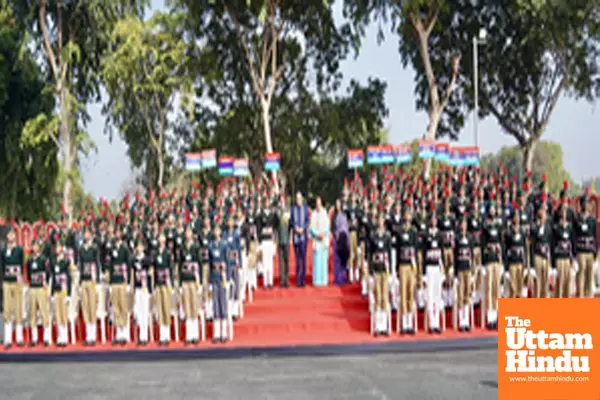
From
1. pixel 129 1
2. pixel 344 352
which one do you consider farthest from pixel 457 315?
pixel 129 1

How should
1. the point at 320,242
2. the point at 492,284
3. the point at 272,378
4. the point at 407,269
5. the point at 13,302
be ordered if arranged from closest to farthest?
the point at 272,378
the point at 407,269
the point at 492,284
the point at 13,302
the point at 320,242

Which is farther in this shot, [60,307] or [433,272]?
[60,307]

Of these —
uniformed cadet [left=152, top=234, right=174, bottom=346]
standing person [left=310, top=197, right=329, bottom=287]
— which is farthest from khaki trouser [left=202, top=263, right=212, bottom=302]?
standing person [left=310, top=197, right=329, bottom=287]

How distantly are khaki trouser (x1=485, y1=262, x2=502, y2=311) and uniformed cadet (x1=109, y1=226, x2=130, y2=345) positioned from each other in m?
Answer: 6.65

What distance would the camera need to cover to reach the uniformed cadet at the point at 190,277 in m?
13.9

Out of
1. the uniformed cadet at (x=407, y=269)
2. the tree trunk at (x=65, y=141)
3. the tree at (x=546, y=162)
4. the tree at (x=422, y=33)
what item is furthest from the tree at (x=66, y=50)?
the tree at (x=546, y=162)

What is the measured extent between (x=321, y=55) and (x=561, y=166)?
180ft

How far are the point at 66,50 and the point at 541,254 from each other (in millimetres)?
20793

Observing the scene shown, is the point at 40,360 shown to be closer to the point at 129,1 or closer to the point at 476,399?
the point at 476,399

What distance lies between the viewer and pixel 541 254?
48.4 feet

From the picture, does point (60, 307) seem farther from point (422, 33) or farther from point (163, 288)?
point (422, 33)

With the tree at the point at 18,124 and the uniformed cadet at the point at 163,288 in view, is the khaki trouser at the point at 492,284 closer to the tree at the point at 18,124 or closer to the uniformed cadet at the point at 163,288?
the uniformed cadet at the point at 163,288

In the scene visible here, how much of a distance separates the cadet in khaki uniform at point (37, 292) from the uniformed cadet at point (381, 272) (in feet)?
20.1

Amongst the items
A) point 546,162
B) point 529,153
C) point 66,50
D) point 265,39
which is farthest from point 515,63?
point 546,162
